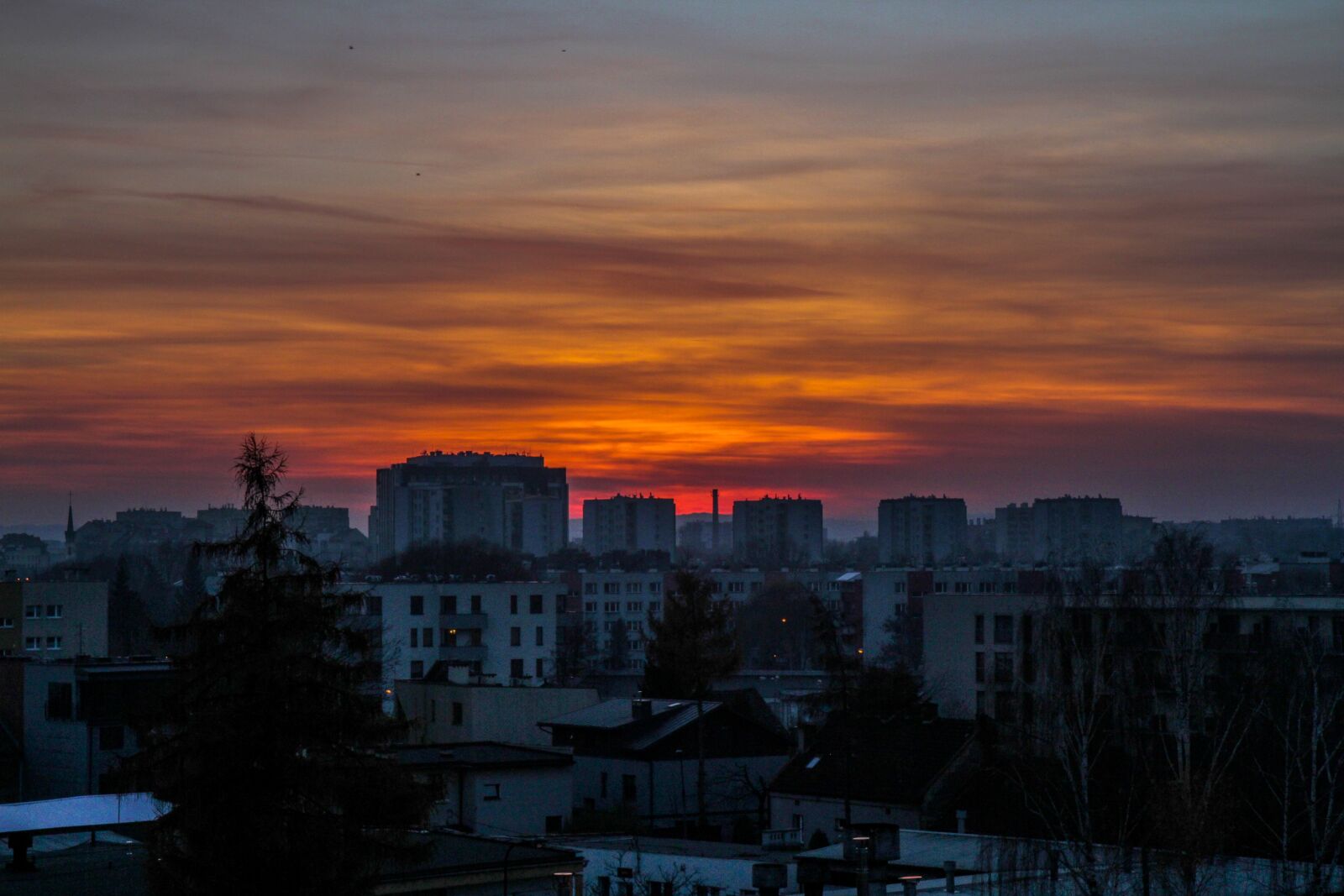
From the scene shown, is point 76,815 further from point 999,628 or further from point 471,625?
point 471,625

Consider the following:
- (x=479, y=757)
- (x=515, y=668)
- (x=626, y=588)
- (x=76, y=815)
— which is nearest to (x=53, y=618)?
(x=515, y=668)

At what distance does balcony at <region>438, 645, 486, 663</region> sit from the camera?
269 ft

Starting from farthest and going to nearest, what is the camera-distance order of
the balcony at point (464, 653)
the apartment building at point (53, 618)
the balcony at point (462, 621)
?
the balcony at point (462, 621) → the balcony at point (464, 653) → the apartment building at point (53, 618)

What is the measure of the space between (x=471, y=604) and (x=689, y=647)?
80.0 feet

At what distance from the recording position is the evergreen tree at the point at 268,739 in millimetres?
17422

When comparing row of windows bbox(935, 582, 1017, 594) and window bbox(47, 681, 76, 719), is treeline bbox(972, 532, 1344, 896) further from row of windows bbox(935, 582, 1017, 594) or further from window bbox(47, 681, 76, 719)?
row of windows bbox(935, 582, 1017, 594)

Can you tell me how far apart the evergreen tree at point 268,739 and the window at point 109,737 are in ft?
102

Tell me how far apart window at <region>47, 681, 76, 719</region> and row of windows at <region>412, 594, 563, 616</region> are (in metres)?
33.6

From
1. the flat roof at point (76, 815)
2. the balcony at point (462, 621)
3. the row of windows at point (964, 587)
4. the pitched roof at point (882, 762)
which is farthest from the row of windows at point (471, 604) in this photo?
the flat roof at point (76, 815)

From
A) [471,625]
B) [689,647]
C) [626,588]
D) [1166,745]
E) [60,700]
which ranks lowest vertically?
[1166,745]

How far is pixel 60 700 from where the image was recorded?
4825cm

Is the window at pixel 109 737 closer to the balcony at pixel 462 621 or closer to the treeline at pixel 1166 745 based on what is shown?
the treeline at pixel 1166 745

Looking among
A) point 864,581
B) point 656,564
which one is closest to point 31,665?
point 864,581

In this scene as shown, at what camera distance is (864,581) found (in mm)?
135125
